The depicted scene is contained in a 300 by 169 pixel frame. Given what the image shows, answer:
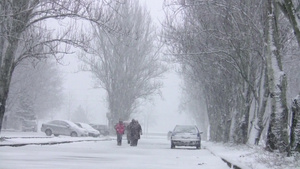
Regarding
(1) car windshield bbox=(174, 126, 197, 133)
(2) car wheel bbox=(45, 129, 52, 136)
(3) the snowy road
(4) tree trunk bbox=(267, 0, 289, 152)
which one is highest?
(4) tree trunk bbox=(267, 0, 289, 152)

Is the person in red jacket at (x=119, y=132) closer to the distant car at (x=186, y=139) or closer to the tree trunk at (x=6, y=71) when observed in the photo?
the distant car at (x=186, y=139)

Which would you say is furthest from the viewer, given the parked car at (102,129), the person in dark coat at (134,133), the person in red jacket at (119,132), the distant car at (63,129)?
the parked car at (102,129)

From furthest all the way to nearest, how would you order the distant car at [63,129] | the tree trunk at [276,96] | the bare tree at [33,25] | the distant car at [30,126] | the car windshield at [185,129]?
1. the distant car at [30,126]
2. the distant car at [63,129]
3. the car windshield at [185,129]
4. the bare tree at [33,25]
5. the tree trunk at [276,96]

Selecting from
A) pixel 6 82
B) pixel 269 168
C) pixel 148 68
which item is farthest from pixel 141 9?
pixel 269 168

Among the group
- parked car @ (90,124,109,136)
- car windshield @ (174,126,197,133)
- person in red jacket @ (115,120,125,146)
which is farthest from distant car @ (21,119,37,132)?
car windshield @ (174,126,197,133)

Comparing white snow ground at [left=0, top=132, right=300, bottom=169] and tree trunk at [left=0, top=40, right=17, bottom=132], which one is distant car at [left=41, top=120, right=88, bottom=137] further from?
white snow ground at [left=0, top=132, right=300, bottom=169]

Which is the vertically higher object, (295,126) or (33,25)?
(33,25)

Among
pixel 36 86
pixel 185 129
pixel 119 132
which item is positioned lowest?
pixel 119 132

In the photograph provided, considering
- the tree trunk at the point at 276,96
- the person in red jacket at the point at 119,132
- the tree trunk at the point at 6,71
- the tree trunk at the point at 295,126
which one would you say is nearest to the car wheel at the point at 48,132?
the person in red jacket at the point at 119,132

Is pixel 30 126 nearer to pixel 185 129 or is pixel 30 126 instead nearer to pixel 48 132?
pixel 48 132

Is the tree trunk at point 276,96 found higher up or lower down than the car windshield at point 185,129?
higher up

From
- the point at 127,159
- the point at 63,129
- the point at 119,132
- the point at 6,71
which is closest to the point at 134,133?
the point at 119,132

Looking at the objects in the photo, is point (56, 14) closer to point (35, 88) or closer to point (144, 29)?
point (144, 29)

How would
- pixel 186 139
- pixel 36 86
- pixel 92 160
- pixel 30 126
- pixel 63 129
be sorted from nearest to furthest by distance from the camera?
A: pixel 92 160 < pixel 186 139 < pixel 63 129 < pixel 30 126 < pixel 36 86
